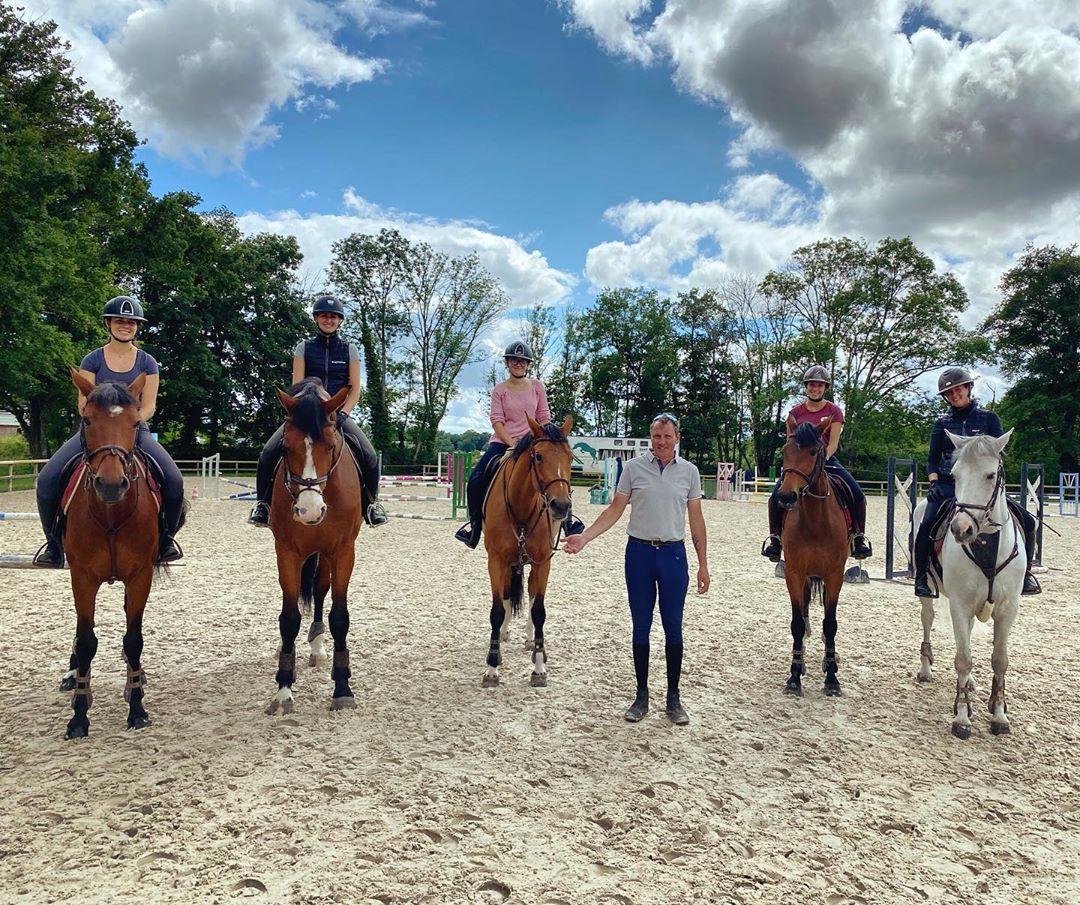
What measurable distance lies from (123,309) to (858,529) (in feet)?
21.3

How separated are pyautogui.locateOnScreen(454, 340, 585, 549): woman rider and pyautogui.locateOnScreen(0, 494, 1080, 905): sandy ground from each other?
1603 millimetres

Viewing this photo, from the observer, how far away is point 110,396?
4.30 meters

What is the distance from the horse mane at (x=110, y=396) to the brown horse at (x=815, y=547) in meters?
4.94

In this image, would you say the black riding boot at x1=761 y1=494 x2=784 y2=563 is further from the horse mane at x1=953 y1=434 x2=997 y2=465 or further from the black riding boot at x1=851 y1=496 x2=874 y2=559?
the horse mane at x1=953 y1=434 x2=997 y2=465

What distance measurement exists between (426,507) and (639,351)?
106 feet

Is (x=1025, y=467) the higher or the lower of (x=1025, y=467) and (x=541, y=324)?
the lower

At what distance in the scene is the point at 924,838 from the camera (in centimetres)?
337

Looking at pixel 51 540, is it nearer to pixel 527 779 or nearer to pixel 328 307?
pixel 328 307

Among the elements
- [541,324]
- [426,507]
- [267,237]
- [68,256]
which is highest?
[267,237]

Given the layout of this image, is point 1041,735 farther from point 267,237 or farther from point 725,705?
point 267,237

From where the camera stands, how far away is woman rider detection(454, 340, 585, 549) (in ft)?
20.8

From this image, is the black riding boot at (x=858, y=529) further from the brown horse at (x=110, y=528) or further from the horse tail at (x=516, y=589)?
the brown horse at (x=110, y=528)

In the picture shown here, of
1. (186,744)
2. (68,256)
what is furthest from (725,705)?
(68,256)

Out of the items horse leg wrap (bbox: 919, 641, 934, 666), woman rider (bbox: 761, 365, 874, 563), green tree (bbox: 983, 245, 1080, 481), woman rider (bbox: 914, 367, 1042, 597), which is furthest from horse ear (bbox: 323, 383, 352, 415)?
green tree (bbox: 983, 245, 1080, 481)
